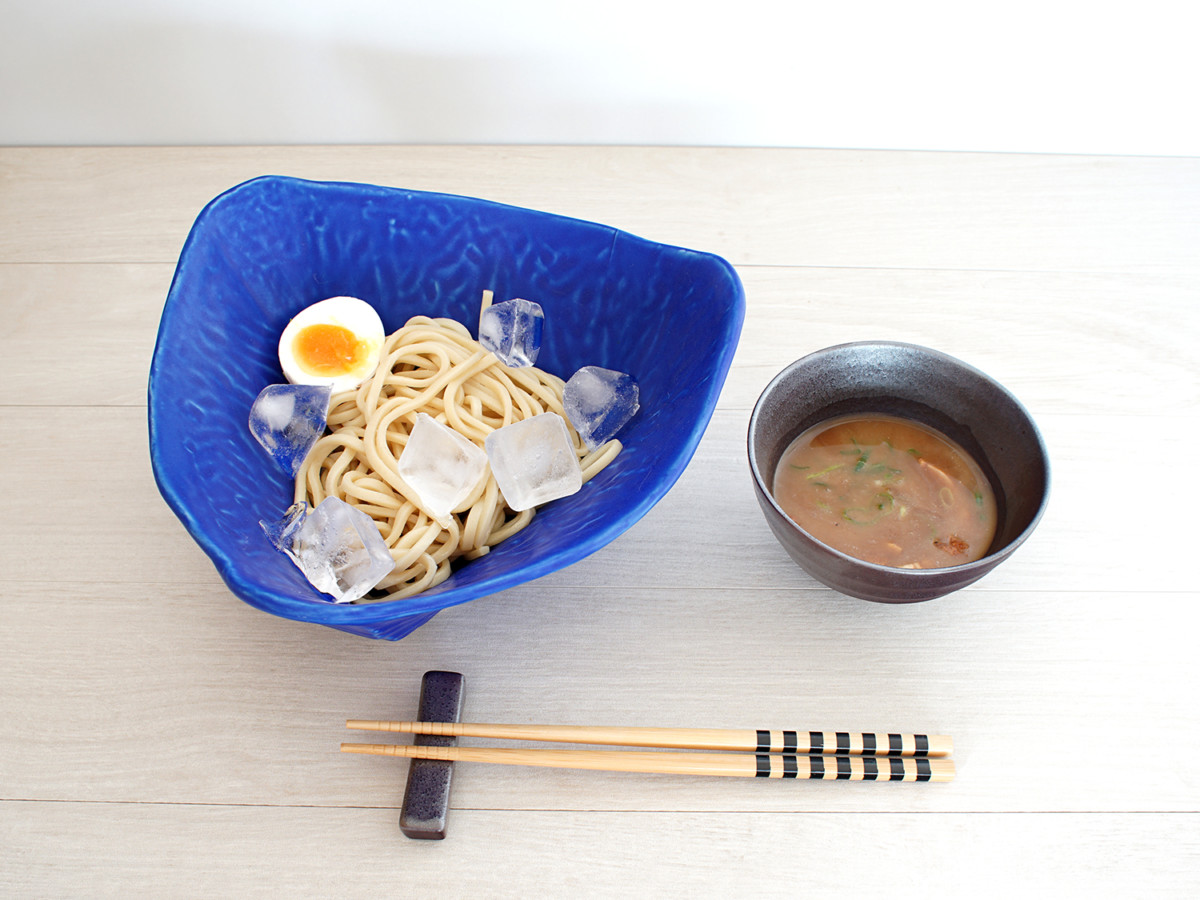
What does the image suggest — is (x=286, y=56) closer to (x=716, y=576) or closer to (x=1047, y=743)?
(x=716, y=576)

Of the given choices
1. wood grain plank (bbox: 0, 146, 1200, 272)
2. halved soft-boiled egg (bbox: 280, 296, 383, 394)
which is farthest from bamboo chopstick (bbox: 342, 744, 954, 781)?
wood grain plank (bbox: 0, 146, 1200, 272)

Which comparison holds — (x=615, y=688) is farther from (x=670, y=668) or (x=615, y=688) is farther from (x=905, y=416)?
(x=905, y=416)

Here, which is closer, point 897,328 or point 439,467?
point 439,467

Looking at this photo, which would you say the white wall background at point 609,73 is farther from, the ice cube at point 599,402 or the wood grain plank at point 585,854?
the wood grain plank at point 585,854

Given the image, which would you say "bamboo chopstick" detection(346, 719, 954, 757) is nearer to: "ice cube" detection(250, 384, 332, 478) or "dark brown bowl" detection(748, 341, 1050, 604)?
"dark brown bowl" detection(748, 341, 1050, 604)

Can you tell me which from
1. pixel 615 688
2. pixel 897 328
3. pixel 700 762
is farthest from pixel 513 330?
pixel 897 328
